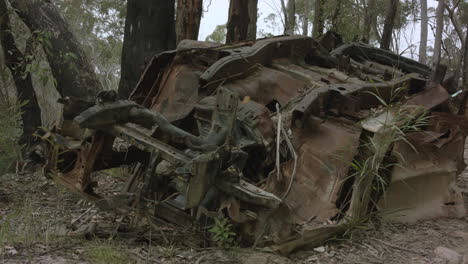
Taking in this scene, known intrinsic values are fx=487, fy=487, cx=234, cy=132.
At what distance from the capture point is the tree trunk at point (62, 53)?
6.79m

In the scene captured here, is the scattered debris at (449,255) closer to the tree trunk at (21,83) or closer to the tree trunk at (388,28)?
the tree trunk at (21,83)

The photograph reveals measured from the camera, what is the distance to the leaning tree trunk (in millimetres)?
6445

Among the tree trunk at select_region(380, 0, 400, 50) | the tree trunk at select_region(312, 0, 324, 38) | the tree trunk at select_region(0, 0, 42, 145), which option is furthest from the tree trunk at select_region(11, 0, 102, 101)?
the tree trunk at select_region(312, 0, 324, 38)

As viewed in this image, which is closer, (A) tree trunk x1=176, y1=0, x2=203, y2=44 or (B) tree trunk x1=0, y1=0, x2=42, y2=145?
(B) tree trunk x1=0, y1=0, x2=42, y2=145

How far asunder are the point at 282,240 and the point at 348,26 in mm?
10521

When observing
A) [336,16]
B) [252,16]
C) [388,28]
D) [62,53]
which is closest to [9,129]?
[62,53]

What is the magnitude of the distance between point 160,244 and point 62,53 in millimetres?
4208

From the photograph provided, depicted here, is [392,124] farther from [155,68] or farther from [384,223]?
[155,68]

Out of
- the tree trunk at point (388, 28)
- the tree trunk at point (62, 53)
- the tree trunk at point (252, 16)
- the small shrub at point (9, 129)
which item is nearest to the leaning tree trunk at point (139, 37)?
the tree trunk at point (62, 53)

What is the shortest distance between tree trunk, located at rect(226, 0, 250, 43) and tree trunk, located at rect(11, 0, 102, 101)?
9.93 ft

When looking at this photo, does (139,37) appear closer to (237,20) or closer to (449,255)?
(237,20)

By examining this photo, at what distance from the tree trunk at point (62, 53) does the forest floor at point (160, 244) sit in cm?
270

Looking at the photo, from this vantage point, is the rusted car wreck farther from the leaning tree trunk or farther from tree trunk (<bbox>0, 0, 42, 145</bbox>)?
tree trunk (<bbox>0, 0, 42, 145</bbox>)

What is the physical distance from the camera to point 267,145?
388cm
